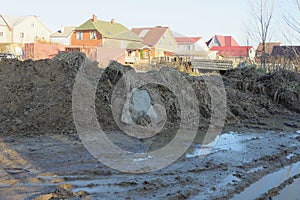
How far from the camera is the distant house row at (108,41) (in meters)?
32.3

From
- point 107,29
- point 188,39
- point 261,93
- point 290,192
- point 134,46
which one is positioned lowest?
point 290,192

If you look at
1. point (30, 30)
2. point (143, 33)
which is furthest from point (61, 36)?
point (143, 33)

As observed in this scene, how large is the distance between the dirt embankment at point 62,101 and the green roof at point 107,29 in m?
34.1

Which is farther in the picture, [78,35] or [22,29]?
[22,29]

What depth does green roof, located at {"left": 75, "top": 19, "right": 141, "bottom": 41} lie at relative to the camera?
45.6 m

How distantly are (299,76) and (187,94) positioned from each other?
781cm

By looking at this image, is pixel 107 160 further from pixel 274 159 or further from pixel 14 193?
pixel 274 159

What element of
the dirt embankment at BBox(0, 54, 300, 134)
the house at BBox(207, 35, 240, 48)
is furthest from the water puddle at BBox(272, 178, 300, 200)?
the house at BBox(207, 35, 240, 48)

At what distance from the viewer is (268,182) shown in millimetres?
5613

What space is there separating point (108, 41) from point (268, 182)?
41.7 meters

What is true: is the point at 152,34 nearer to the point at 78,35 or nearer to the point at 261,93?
the point at 78,35

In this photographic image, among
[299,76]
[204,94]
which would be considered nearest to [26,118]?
[204,94]

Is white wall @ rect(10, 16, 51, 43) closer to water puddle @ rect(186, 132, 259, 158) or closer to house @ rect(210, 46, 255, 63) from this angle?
house @ rect(210, 46, 255, 63)

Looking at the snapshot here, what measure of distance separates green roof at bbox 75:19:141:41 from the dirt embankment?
34124 mm
